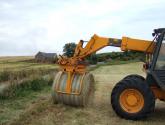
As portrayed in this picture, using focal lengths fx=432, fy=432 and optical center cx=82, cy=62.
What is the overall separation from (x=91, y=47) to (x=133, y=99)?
6.98 feet

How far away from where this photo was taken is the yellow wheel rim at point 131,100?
34.1ft

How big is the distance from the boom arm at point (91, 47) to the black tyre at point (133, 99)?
114cm

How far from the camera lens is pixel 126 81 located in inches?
414

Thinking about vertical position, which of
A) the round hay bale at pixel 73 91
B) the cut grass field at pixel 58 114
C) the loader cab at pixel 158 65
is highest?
the loader cab at pixel 158 65

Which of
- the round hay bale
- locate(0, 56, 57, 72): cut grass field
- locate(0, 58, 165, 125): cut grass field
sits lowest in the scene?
locate(0, 58, 165, 125): cut grass field

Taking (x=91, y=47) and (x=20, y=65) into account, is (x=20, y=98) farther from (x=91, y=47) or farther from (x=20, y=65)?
(x=20, y=65)

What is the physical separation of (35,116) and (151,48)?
138 inches

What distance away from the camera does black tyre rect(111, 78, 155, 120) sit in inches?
402

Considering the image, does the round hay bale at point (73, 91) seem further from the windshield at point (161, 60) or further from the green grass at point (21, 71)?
the green grass at point (21, 71)

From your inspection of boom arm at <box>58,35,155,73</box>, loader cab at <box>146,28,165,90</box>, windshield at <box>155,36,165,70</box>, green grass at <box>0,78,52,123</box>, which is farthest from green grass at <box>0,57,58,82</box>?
windshield at <box>155,36,165,70</box>

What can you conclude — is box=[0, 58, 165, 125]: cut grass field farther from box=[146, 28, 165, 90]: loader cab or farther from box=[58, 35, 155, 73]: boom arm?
box=[58, 35, 155, 73]: boom arm

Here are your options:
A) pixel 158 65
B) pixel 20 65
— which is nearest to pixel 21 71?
pixel 158 65

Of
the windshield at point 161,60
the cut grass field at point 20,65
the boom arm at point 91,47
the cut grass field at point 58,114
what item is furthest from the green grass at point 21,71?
the windshield at point 161,60

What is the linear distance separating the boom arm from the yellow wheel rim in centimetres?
131
